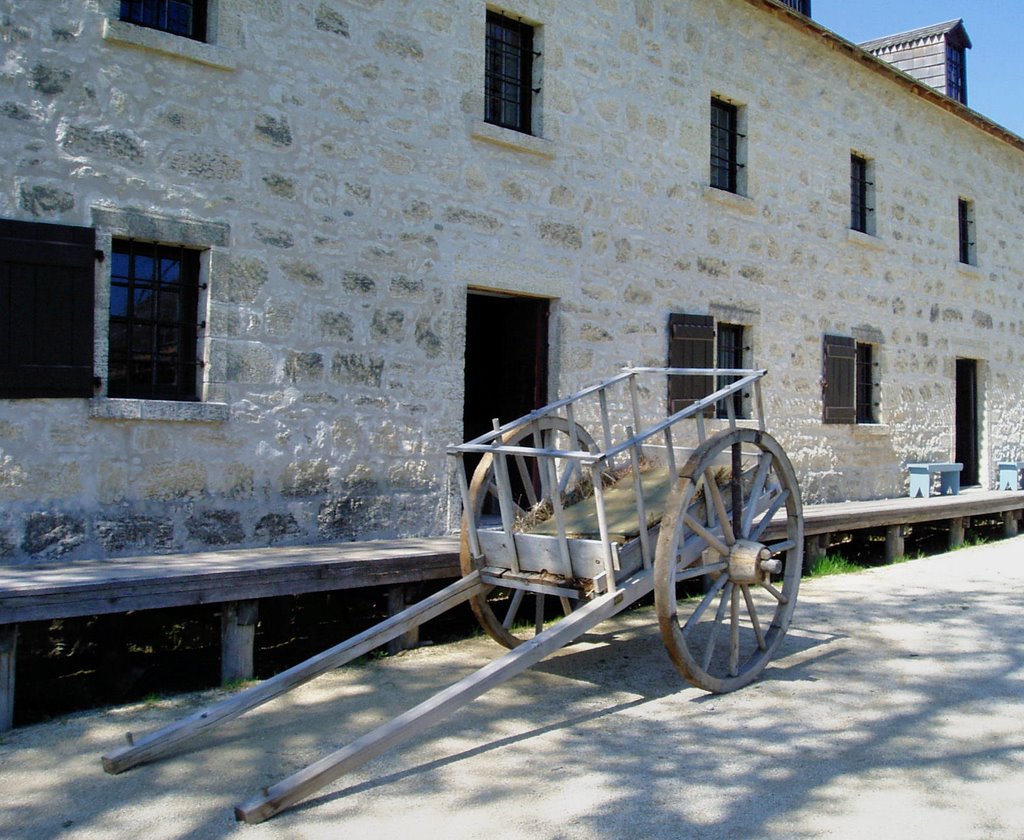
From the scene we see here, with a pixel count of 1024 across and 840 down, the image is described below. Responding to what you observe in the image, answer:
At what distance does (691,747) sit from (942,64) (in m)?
13.7

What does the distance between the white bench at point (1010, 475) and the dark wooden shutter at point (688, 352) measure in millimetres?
6166

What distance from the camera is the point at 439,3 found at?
22.2 ft

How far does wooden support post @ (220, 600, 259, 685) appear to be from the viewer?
4820 millimetres

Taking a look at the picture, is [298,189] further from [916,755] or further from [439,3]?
[916,755]

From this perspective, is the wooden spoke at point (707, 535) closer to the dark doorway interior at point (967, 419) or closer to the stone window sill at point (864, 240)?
the stone window sill at point (864, 240)

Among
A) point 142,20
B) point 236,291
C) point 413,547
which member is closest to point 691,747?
point 413,547

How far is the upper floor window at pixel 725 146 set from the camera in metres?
9.23

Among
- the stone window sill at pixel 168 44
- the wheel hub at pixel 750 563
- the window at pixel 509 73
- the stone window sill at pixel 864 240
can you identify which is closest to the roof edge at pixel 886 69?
the stone window sill at pixel 864 240

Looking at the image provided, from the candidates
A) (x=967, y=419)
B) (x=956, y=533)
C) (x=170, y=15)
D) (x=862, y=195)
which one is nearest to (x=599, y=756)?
(x=170, y=15)

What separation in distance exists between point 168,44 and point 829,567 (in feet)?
21.9

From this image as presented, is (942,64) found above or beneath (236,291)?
above

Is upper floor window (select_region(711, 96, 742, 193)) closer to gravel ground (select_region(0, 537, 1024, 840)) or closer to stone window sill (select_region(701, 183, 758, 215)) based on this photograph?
stone window sill (select_region(701, 183, 758, 215))

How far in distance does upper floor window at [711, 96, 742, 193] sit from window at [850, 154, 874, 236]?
2298 millimetres

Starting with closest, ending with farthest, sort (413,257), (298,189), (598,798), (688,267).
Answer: (598,798)
(298,189)
(413,257)
(688,267)
